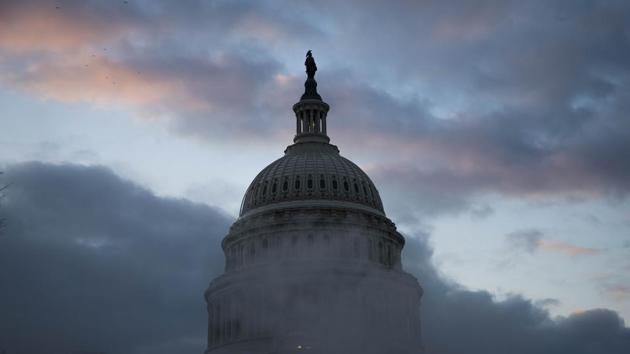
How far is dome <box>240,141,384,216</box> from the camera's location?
104375 mm

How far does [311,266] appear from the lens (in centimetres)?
9994

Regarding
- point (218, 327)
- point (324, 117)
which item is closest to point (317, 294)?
point (218, 327)

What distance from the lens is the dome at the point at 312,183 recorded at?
104 metres

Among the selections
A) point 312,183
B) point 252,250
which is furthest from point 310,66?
point 252,250

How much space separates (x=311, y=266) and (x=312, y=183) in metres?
9.89

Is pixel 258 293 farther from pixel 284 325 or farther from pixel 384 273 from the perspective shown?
pixel 384 273

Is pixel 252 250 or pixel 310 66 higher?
pixel 310 66

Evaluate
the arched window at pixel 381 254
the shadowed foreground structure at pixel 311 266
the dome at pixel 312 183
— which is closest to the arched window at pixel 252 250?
the shadowed foreground structure at pixel 311 266

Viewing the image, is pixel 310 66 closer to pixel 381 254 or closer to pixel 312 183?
pixel 312 183

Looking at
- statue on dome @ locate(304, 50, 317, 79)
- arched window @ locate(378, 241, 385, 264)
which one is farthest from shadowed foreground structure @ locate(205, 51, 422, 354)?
statue on dome @ locate(304, 50, 317, 79)

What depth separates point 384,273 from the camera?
101938mm

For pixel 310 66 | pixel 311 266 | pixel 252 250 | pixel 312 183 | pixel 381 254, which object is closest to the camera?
pixel 311 266

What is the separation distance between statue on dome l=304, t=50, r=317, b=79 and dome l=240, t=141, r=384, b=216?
11932mm

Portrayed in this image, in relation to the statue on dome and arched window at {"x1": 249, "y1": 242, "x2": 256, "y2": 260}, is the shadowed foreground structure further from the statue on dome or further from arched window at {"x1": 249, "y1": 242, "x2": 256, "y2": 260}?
the statue on dome
